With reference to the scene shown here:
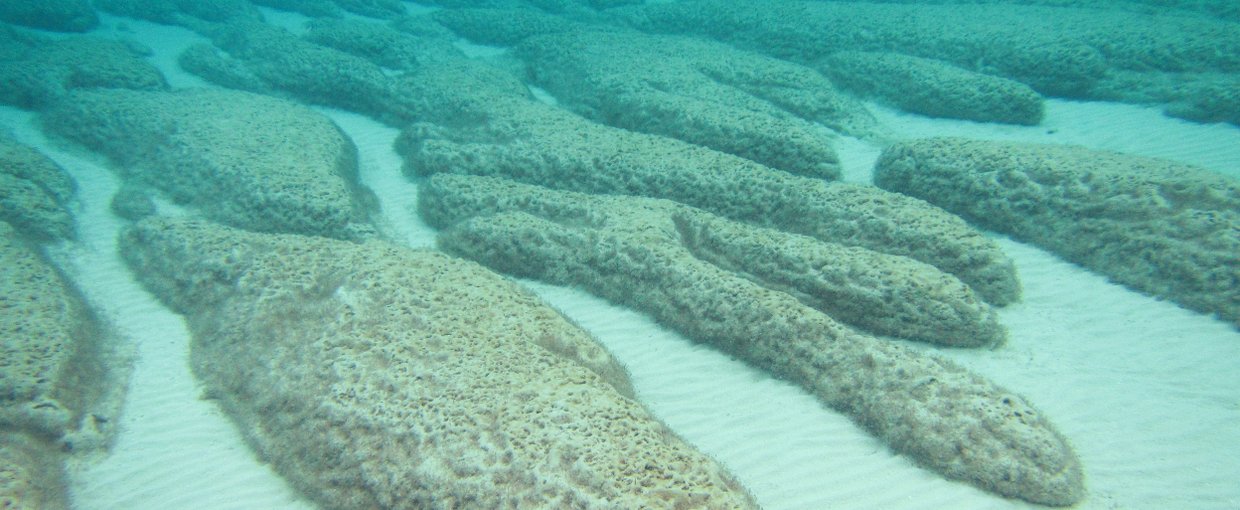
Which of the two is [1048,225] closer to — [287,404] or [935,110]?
[935,110]

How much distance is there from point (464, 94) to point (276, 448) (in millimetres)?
6412

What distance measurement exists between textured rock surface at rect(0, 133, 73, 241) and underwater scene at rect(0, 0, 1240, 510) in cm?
5

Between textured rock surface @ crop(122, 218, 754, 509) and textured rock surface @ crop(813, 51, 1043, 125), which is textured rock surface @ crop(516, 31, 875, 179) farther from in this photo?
textured rock surface @ crop(122, 218, 754, 509)

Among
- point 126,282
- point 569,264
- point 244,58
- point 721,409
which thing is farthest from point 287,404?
point 244,58

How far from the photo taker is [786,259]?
200 inches

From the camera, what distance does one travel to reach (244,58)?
11.8 metres

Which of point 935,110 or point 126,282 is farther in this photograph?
point 935,110

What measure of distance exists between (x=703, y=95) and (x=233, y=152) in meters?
6.61

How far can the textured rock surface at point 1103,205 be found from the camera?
4828 mm

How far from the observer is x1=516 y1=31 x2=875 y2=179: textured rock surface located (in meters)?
7.38

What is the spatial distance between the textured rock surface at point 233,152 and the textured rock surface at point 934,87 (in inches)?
335

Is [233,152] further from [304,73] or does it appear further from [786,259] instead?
[786,259]

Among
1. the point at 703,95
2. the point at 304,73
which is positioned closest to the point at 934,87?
the point at 703,95

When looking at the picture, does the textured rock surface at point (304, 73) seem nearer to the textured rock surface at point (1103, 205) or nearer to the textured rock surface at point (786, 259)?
the textured rock surface at point (786, 259)
